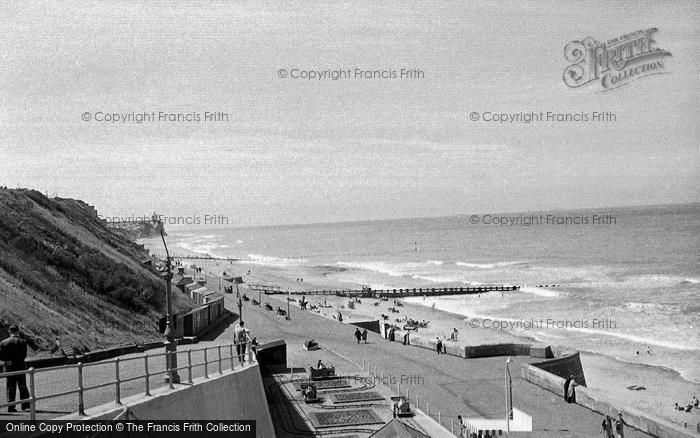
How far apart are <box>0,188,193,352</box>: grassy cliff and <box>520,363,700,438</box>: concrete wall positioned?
1336 cm

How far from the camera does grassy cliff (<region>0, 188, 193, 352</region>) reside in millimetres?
19531

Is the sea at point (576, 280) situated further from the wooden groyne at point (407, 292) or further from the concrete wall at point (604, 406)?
the concrete wall at point (604, 406)

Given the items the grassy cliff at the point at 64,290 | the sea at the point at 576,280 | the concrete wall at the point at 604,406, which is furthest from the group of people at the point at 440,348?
the grassy cliff at the point at 64,290

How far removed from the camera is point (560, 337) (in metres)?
37.5

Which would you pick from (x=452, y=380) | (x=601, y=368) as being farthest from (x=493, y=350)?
(x=601, y=368)

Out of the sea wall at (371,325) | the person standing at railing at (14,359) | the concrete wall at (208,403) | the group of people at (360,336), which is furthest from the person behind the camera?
the sea wall at (371,325)

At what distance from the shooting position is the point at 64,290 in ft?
80.8

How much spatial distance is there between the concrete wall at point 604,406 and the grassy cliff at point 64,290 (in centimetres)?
1336

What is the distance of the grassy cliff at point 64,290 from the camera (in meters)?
19.5

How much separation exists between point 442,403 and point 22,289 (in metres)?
13.9

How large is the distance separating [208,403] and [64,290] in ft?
48.2

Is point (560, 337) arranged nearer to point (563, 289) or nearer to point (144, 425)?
point (563, 289)

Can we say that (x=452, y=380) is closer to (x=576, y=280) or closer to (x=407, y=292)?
(x=407, y=292)

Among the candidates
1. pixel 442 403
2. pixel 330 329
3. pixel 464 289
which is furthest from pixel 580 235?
pixel 442 403
